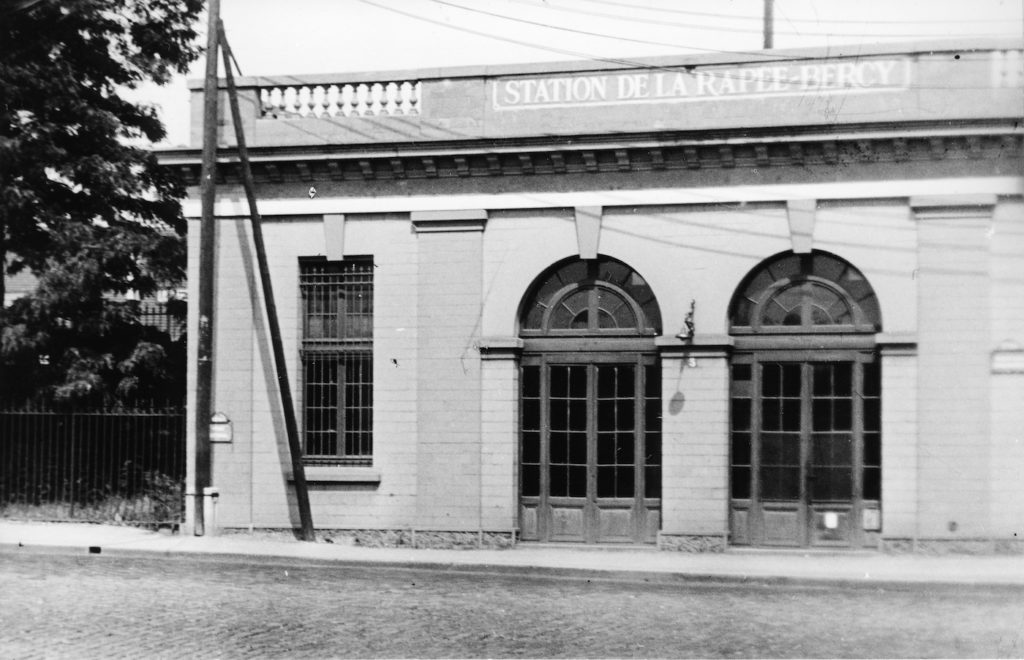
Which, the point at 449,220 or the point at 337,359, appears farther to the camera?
the point at 337,359

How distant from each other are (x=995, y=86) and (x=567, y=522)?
328 inches

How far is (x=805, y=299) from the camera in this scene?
14570 millimetres

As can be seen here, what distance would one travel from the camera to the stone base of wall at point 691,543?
14336 millimetres

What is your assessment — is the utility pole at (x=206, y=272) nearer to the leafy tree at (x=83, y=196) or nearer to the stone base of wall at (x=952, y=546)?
the leafy tree at (x=83, y=196)

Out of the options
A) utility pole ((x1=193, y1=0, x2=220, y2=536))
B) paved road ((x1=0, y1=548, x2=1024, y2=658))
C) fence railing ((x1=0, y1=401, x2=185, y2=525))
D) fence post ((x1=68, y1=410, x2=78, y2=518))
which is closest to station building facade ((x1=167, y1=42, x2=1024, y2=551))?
utility pole ((x1=193, y1=0, x2=220, y2=536))

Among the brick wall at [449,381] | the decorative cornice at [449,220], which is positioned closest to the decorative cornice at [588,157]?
the decorative cornice at [449,220]

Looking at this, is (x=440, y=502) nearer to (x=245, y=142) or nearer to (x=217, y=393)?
(x=217, y=393)

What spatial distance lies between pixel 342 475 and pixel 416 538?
4.72ft

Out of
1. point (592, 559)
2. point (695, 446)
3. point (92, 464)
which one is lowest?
point (592, 559)

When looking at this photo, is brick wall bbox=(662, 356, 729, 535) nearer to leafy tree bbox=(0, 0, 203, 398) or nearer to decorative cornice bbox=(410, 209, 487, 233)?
decorative cornice bbox=(410, 209, 487, 233)

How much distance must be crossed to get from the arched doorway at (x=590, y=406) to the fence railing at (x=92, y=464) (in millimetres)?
5768

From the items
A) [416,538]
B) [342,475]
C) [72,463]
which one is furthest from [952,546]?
[72,463]

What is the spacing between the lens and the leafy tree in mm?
17750

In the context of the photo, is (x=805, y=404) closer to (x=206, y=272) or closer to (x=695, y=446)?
(x=695, y=446)
